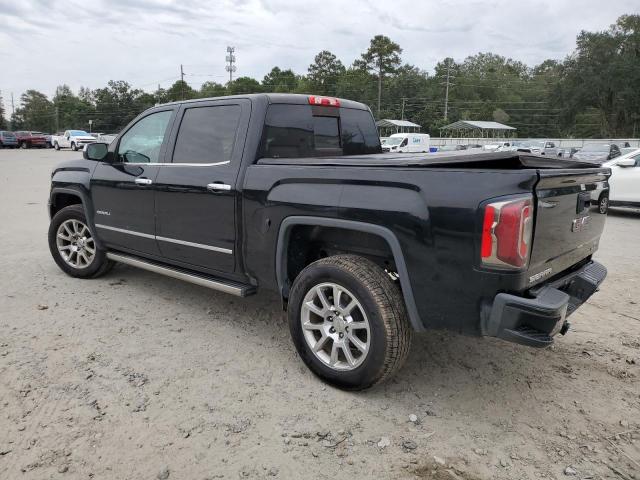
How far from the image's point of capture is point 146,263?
464 centimetres

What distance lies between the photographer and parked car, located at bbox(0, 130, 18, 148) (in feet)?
143

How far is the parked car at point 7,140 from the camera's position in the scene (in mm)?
43500

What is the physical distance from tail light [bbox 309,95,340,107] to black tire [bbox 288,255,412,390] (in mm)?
1607

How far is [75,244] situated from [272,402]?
351cm

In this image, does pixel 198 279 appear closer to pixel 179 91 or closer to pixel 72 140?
pixel 72 140

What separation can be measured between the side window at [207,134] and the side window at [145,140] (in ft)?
0.92

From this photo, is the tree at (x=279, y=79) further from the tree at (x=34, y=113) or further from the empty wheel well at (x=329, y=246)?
the empty wheel well at (x=329, y=246)

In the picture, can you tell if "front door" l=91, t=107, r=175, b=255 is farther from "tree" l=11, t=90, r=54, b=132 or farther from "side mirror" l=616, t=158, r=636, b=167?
"tree" l=11, t=90, r=54, b=132

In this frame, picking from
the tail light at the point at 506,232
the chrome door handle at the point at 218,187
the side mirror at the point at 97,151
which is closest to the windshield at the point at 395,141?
the side mirror at the point at 97,151

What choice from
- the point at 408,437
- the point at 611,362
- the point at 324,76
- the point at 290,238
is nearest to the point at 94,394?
the point at 290,238

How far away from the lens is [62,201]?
574cm

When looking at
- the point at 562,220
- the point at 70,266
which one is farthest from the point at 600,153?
the point at 70,266

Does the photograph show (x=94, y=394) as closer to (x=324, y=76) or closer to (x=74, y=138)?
(x=74, y=138)

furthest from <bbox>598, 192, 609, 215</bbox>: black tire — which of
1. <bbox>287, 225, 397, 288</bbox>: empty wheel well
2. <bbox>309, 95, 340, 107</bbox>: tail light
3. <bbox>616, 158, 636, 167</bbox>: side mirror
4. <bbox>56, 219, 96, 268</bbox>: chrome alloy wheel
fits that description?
<bbox>616, 158, 636, 167</bbox>: side mirror
